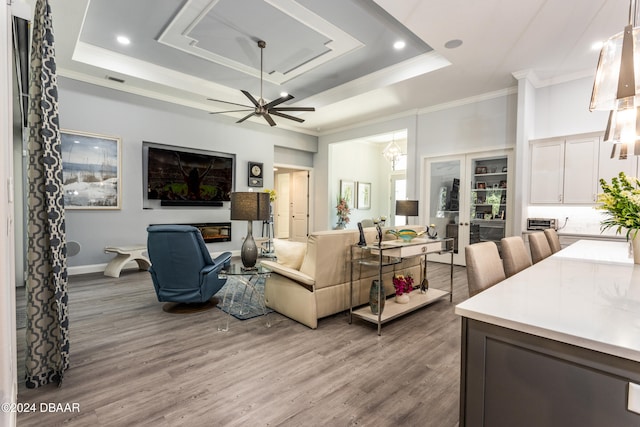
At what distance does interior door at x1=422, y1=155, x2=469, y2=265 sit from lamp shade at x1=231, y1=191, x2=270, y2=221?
14.2 ft

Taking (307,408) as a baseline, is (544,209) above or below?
above

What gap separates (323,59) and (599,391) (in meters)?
4.85

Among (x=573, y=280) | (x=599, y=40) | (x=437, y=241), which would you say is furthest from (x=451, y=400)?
(x=599, y=40)

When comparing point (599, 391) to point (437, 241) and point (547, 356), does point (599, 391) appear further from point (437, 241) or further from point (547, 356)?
point (437, 241)

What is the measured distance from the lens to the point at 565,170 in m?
4.46

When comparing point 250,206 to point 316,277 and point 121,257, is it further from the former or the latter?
point 121,257

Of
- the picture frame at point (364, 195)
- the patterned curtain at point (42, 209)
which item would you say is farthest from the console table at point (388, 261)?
the picture frame at point (364, 195)

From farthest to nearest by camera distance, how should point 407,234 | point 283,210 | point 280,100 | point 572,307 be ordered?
point 283,210 < point 280,100 < point 407,234 < point 572,307

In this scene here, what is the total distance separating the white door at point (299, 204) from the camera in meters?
8.77

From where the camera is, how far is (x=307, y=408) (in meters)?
1.76

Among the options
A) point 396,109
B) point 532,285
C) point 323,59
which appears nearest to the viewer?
point 532,285

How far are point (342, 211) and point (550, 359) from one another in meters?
7.67

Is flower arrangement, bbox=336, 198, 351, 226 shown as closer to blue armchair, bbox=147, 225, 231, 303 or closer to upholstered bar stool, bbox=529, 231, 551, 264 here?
blue armchair, bbox=147, 225, 231, 303

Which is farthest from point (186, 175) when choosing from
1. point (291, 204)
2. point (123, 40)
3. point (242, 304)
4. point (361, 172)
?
point (361, 172)
